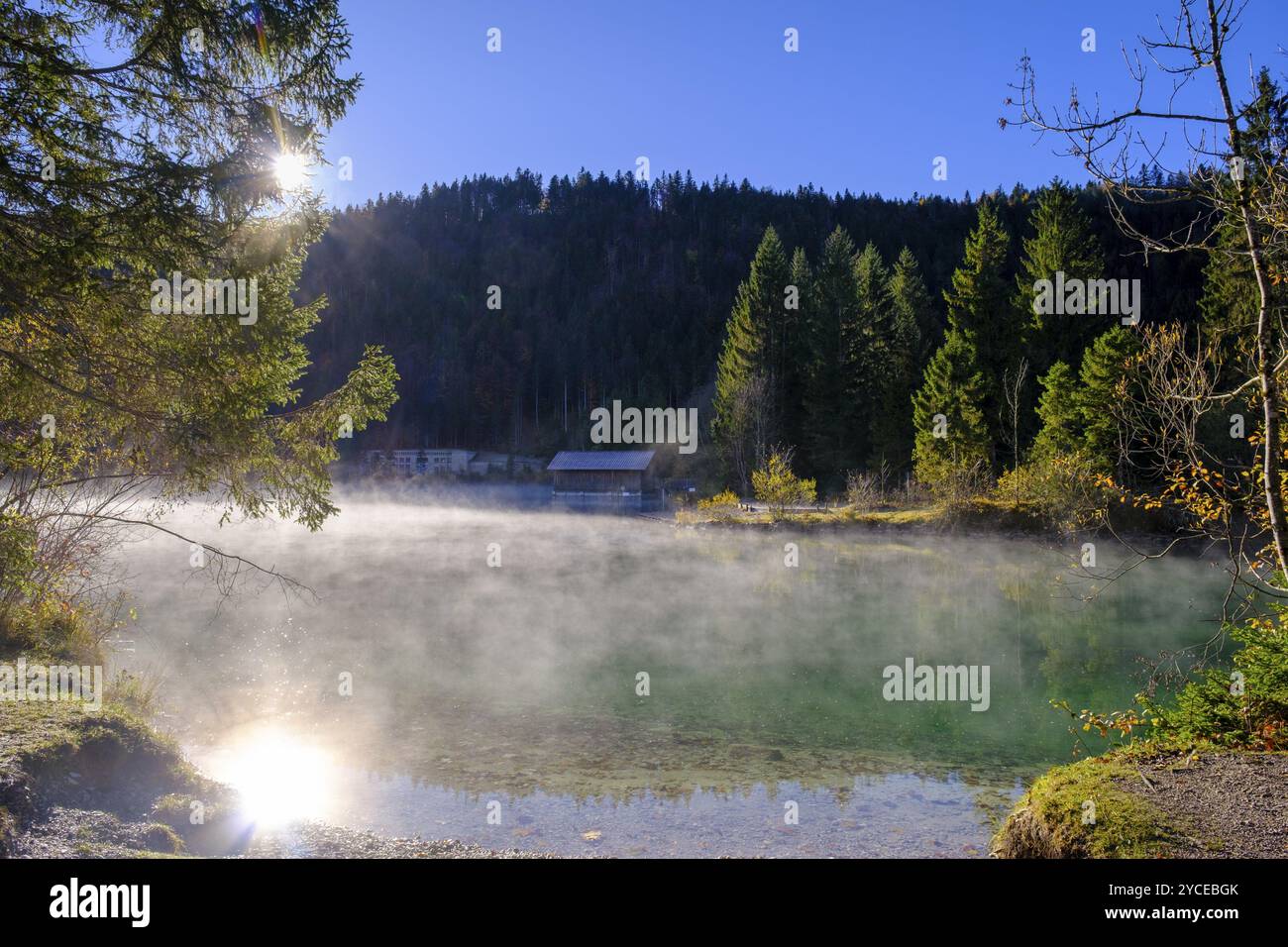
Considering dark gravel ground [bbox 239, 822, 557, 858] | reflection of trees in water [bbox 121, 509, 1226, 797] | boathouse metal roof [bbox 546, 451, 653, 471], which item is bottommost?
reflection of trees in water [bbox 121, 509, 1226, 797]

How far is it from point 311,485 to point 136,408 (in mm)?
1619

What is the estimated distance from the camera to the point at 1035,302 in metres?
34.8

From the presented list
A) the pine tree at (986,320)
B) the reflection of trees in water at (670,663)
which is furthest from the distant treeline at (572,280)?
the reflection of trees in water at (670,663)

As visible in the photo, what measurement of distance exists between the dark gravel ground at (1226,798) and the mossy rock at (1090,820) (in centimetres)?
11

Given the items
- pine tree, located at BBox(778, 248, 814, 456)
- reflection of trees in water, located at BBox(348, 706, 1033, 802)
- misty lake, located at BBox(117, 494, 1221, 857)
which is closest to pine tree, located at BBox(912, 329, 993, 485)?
misty lake, located at BBox(117, 494, 1221, 857)

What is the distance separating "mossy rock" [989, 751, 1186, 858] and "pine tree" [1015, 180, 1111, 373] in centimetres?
3459

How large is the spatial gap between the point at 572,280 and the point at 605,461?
217 feet

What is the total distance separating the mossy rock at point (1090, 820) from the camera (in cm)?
413

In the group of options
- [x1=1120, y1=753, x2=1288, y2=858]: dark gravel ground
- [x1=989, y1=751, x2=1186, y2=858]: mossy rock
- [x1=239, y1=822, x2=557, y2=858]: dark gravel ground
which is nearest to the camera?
[x1=1120, y1=753, x2=1288, y2=858]: dark gravel ground

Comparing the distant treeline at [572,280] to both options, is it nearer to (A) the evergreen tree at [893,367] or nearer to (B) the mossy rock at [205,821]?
(A) the evergreen tree at [893,367]

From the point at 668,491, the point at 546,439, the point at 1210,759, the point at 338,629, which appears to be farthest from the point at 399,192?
the point at 1210,759

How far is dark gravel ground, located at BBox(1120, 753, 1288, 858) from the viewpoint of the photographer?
3.94 meters

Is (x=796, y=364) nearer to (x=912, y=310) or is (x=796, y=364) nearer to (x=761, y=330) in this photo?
(x=761, y=330)

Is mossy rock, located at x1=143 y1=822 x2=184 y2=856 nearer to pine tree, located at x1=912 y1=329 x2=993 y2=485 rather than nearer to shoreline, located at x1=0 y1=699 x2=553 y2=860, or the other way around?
shoreline, located at x1=0 y1=699 x2=553 y2=860
